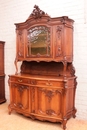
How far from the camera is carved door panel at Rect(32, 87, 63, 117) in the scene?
8.95 feet

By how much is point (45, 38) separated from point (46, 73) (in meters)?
0.76

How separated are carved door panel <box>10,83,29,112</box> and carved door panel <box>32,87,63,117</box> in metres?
0.18

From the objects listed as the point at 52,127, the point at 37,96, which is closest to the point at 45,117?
the point at 52,127

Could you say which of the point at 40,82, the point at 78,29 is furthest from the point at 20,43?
the point at 78,29

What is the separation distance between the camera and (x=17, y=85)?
3.19 m

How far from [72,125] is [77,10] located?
2.15 meters

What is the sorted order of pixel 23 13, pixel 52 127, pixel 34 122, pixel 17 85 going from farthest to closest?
pixel 23 13
pixel 17 85
pixel 34 122
pixel 52 127

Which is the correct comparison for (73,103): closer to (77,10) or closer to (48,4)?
(77,10)

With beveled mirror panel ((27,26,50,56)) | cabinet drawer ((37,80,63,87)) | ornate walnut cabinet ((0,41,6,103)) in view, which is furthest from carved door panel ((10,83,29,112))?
ornate walnut cabinet ((0,41,6,103))

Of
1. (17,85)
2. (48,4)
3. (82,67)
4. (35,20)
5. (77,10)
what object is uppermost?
(48,4)

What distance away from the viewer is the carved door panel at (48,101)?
107 inches

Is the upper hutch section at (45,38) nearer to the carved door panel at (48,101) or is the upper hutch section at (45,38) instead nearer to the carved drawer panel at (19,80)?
the carved drawer panel at (19,80)

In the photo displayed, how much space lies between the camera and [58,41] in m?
2.78

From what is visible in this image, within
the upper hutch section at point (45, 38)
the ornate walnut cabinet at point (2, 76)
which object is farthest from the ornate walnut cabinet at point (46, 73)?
the ornate walnut cabinet at point (2, 76)
